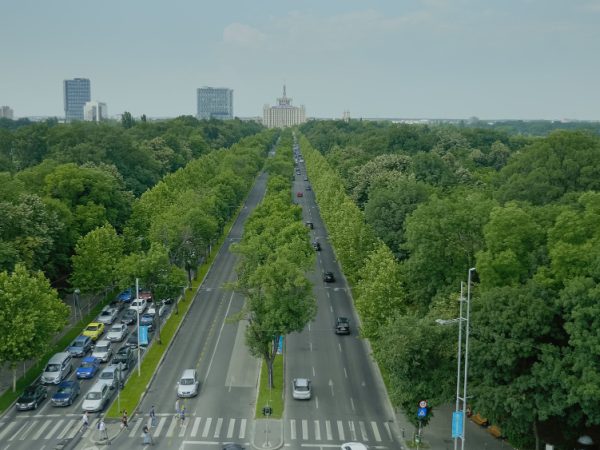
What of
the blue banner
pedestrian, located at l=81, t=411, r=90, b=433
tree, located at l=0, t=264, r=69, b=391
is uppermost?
tree, located at l=0, t=264, r=69, b=391

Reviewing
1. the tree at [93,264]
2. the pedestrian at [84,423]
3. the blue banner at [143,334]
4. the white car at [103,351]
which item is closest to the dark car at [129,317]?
the tree at [93,264]

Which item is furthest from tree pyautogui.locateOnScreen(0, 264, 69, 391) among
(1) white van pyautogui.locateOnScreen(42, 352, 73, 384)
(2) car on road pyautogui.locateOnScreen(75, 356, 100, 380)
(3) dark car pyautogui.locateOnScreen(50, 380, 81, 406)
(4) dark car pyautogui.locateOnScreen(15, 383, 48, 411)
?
(2) car on road pyautogui.locateOnScreen(75, 356, 100, 380)

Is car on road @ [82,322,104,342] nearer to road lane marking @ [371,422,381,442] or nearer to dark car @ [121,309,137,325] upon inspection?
dark car @ [121,309,137,325]

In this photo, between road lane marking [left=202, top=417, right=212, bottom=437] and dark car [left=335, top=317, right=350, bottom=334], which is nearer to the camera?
road lane marking [left=202, top=417, right=212, bottom=437]

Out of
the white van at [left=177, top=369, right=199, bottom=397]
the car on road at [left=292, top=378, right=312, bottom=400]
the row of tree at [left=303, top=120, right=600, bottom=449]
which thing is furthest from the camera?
the white van at [left=177, top=369, right=199, bottom=397]

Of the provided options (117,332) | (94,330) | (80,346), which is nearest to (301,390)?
(117,332)

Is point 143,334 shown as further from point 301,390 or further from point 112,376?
point 301,390
